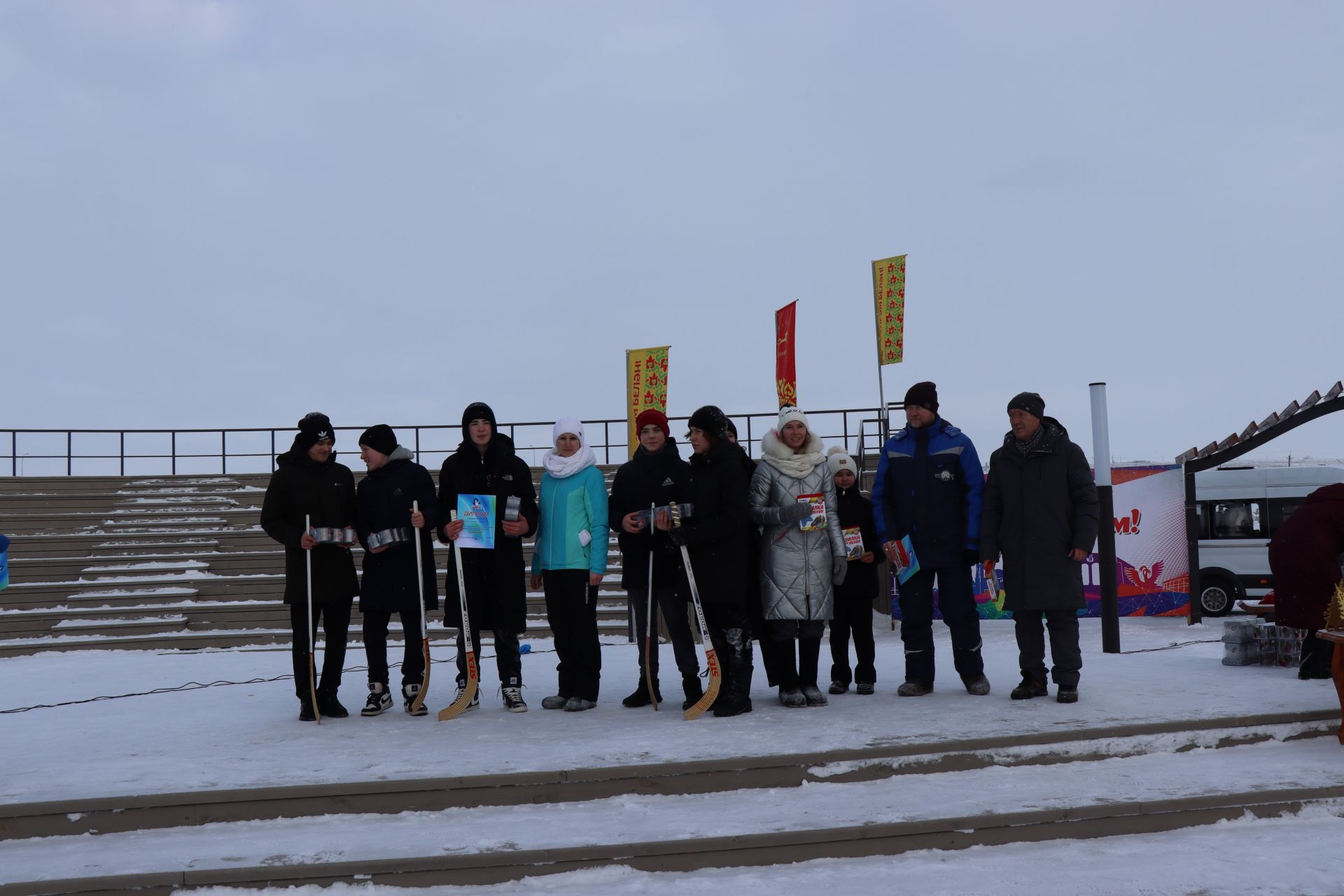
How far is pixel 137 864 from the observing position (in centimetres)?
396

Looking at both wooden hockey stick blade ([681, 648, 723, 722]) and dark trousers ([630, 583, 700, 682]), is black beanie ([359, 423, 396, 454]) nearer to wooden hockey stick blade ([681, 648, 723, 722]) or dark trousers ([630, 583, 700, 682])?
dark trousers ([630, 583, 700, 682])

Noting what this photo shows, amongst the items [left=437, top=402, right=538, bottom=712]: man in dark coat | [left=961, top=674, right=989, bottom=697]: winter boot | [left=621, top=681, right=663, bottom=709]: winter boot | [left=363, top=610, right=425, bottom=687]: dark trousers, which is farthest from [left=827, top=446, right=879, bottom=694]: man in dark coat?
[left=363, top=610, right=425, bottom=687]: dark trousers

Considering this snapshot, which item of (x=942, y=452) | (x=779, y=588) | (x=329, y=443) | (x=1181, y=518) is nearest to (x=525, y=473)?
(x=329, y=443)

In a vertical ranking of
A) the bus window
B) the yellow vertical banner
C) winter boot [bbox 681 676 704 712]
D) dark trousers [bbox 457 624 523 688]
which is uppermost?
the yellow vertical banner

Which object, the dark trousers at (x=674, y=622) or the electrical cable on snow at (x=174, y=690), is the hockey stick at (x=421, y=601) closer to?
the dark trousers at (x=674, y=622)

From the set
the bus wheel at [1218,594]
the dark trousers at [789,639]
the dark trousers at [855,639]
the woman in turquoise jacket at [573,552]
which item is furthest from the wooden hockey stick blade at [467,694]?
the bus wheel at [1218,594]

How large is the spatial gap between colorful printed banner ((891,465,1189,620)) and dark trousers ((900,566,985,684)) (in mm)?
5605

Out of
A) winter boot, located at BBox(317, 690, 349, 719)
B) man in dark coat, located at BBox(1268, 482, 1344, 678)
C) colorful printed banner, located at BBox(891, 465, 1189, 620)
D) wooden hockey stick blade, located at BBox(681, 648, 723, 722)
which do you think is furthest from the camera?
colorful printed banner, located at BBox(891, 465, 1189, 620)

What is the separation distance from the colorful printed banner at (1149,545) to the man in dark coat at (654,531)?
21.0 feet

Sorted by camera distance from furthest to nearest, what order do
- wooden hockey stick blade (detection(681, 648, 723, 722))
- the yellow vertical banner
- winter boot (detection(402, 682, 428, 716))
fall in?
1. the yellow vertical banner
2. winter boot (detection(402, 682, 428, 716))
3. wooden hockey stick blade (detection(681, 648, 723, 722))

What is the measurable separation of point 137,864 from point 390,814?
96 cm

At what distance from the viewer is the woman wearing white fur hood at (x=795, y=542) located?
254 inches

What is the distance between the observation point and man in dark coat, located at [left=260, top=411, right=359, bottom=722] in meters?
6.59

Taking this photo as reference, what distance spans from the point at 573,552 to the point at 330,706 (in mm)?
1745
